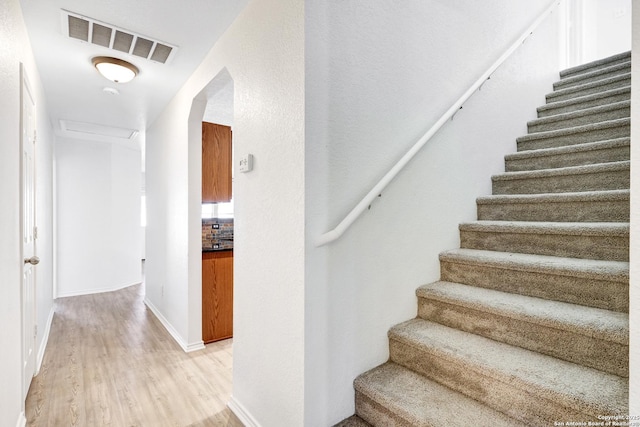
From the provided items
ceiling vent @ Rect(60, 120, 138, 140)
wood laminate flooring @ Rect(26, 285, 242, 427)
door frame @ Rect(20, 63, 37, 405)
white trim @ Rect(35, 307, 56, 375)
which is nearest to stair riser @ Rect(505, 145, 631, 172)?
wood laminate flooring @ Rect(26, 285, 242, 427)

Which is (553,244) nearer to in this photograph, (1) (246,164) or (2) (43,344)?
(1) (246,164)

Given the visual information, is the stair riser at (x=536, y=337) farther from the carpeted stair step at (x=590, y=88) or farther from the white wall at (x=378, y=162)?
the carpeted stair step at (x=590, y=88)

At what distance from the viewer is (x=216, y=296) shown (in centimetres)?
310

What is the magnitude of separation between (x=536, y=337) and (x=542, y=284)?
317 millimetres

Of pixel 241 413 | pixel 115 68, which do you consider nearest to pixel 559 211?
pixel 241 413

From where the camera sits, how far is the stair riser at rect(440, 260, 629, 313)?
1.39 meters

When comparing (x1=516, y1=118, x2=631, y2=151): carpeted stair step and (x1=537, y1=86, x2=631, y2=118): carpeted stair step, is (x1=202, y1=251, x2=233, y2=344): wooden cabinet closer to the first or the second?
(x1=516, y1=118, x2=631, y2=151): carpeted stair step

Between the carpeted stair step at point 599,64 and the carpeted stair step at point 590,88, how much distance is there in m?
0.28

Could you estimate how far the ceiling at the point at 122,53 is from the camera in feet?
6.20

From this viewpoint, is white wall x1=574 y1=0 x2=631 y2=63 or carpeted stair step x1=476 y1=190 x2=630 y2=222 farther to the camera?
white wall x1=574 y1=0 x2=631 y2=63

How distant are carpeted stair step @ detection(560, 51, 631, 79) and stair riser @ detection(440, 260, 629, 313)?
2.57 m

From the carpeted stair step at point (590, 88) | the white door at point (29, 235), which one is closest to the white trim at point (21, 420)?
the white door at point (29, 235)

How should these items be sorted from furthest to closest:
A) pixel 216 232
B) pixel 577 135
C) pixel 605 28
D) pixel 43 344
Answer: pixel 605 28 → pixel 216 232 → pixel 43 344 → pixel 577 135

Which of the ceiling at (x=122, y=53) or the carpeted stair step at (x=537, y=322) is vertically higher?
the ceiling at (x=122, y=53)
